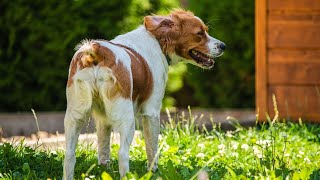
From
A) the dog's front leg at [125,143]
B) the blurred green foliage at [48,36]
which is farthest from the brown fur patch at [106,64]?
the blurred green foliage at [48,36]

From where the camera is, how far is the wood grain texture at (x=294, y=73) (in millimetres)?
9211

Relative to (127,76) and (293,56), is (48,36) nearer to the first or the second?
(293,56)

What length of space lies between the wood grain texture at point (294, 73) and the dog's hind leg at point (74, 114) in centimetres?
419

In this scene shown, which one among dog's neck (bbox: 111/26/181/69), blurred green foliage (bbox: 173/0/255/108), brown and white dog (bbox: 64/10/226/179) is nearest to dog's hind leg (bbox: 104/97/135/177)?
brown and white dog (bbox: 64/10/226/179)

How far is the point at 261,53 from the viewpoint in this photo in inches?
365

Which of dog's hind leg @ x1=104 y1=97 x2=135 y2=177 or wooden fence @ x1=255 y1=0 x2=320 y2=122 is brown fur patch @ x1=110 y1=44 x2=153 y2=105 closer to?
dog's hind leg @ x1=104 y1=97 x2=135 y2=177

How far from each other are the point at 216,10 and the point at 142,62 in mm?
5444

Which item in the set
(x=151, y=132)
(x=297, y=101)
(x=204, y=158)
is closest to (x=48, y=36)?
(x=297, y=101)

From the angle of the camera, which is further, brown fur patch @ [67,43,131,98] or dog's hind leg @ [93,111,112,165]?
dog's hind leg @ [93,111,112,165]

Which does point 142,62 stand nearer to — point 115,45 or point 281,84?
point 115,45

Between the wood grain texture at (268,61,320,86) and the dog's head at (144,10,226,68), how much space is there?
10.2 ft

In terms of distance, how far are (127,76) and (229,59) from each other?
5.87 metres

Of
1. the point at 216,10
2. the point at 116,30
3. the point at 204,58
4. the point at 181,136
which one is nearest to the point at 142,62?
the point at 204,58

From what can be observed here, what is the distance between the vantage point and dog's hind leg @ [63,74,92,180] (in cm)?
534
